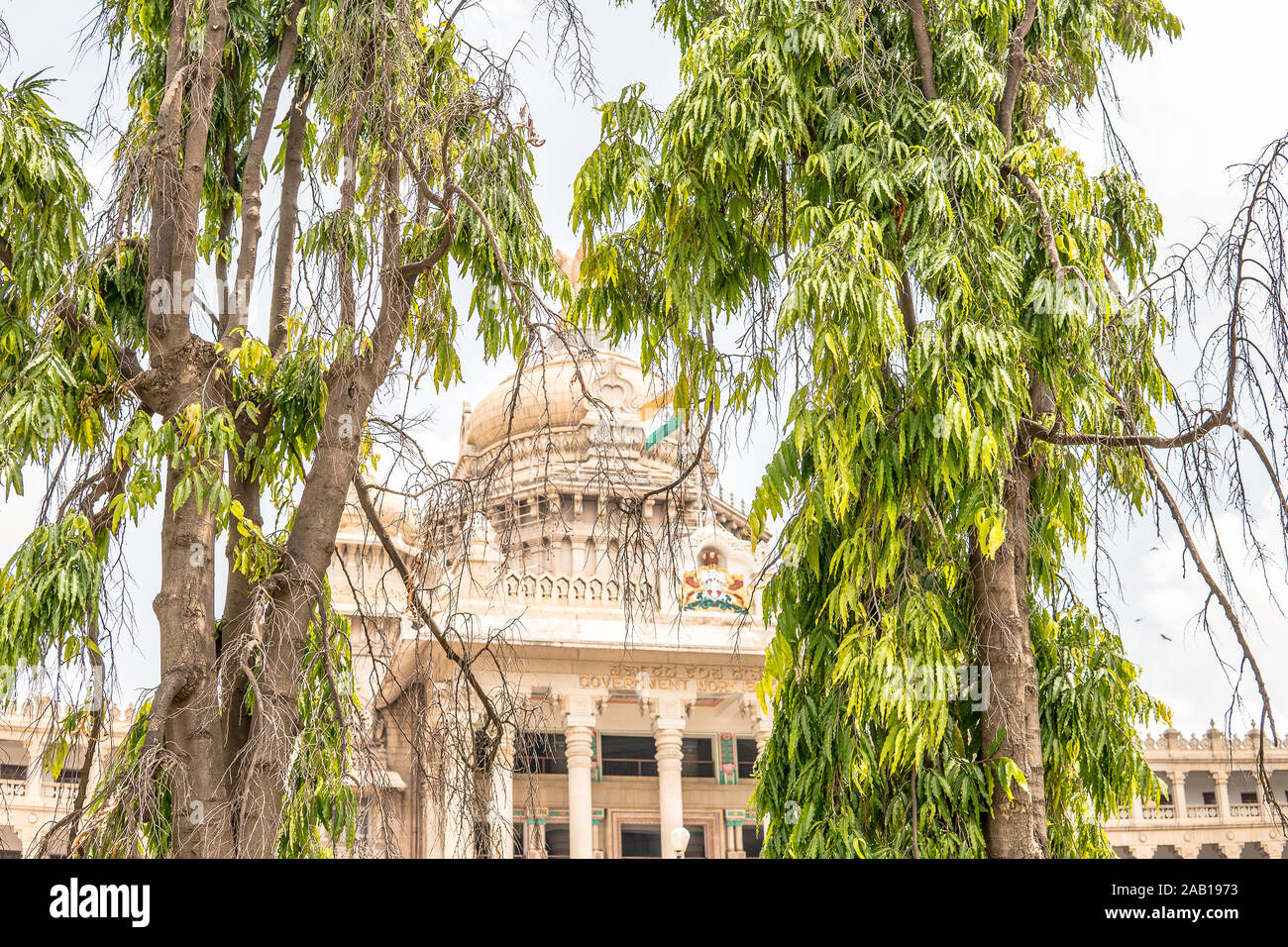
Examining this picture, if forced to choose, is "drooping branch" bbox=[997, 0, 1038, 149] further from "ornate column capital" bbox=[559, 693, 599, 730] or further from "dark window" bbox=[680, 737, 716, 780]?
"dark window" bbox=[680, 737, 716, 780]

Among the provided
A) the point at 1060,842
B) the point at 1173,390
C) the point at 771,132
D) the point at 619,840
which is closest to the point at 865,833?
the point at 1060,842

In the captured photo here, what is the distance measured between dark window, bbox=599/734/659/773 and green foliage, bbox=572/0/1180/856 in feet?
70.8

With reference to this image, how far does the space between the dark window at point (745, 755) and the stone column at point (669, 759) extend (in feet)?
19.5

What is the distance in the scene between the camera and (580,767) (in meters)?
22.6

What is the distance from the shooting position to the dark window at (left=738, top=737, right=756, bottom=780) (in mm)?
29250

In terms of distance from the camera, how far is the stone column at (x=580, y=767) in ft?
72.1

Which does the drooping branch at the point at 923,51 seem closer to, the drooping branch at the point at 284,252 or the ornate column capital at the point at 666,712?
the drooping branch at the point at 284,252

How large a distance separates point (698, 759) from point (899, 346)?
23.8 meters

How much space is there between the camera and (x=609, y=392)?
36.1 meters

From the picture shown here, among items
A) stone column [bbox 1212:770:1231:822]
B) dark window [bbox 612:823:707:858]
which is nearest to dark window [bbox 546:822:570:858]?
dark window [bbox 612:823:707:858]

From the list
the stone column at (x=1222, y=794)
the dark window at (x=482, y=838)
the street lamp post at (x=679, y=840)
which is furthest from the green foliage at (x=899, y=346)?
the stone column at (x=1222, y=794)

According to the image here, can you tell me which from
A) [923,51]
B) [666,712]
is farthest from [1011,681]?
[666,712]

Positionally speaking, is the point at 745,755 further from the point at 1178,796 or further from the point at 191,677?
the point at 191,677

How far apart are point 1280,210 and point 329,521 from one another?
15.1 feet
